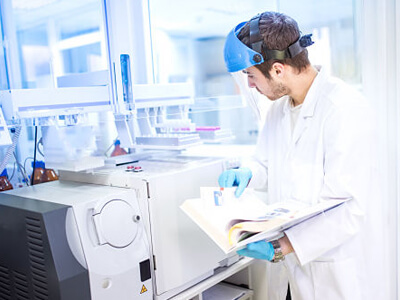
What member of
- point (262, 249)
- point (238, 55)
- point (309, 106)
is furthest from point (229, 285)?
point (238, 55)

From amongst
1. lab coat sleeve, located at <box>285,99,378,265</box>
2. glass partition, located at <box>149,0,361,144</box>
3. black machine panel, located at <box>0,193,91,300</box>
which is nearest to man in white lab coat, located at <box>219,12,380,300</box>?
lab coat sleeve, located at <box>285,99,378,265</box>

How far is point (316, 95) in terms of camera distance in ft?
3.98

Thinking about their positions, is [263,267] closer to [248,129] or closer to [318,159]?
[318,159]

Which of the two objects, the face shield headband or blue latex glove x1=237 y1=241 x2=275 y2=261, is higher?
the face shield headband

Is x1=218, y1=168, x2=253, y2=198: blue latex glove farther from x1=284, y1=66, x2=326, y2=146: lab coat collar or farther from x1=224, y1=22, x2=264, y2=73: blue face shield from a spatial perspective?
x1=224, y1=22, x2=264, y2=73: blue face shield

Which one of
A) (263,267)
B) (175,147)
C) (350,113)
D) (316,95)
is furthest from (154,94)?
(263,267)

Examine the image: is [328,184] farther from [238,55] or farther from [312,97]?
[238,55]

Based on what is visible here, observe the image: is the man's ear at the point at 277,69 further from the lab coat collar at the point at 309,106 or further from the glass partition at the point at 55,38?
the glass partition at the point at 55,38

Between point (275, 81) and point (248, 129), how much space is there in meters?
1.26

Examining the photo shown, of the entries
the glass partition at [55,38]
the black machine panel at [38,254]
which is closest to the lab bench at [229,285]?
the black machine panel at [38,254]

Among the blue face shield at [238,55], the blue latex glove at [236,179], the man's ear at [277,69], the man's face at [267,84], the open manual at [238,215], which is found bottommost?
the open manual at [238,215]

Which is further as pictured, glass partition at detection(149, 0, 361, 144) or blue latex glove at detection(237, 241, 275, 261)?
glass partition at detection(149, 0, 361, 144)

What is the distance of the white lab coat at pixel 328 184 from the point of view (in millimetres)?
1086

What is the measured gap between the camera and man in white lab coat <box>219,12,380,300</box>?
1091 millimetres
